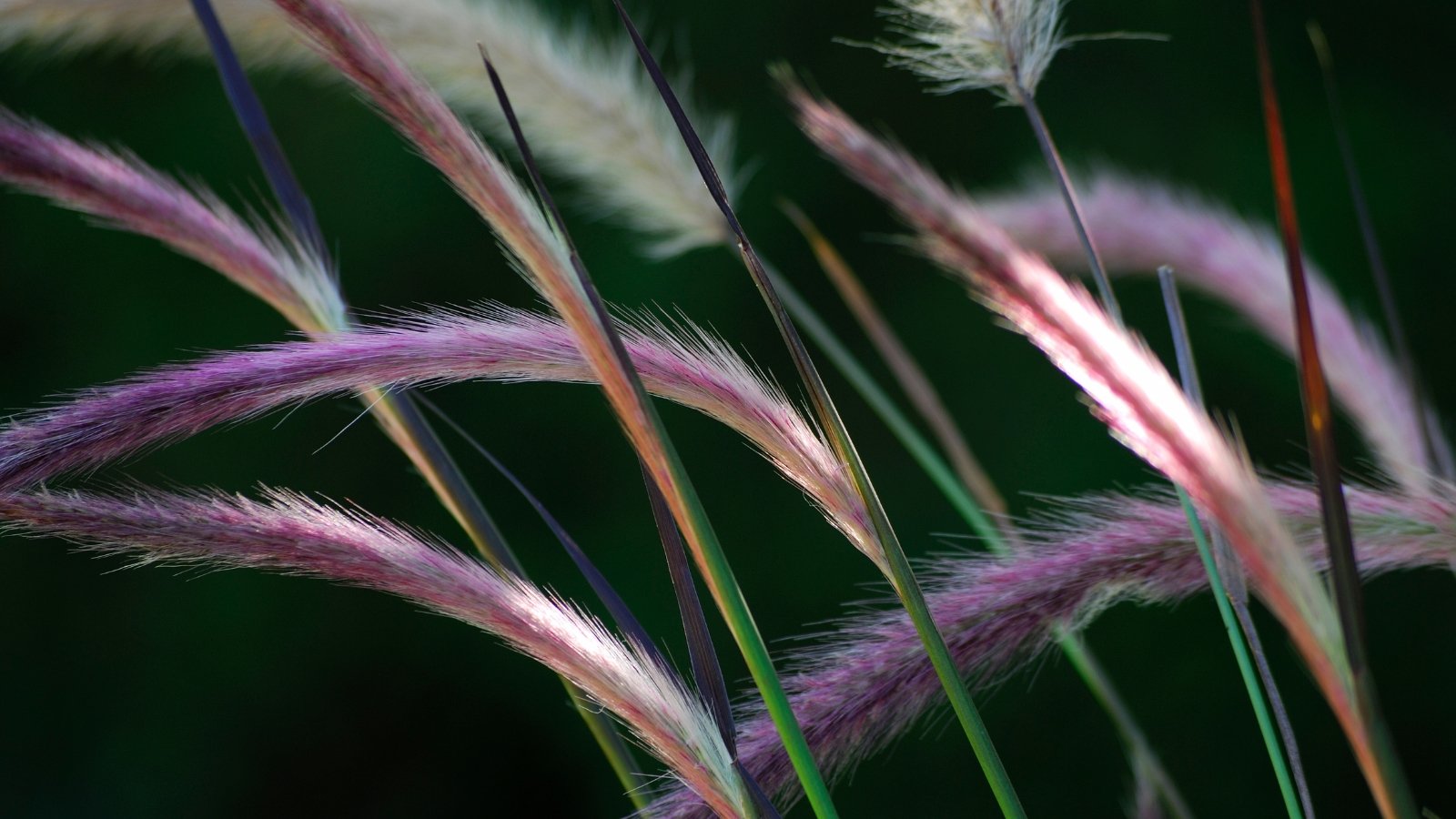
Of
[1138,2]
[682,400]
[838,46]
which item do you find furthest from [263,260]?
[1138,2]

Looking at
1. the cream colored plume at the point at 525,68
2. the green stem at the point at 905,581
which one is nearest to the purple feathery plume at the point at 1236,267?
the cream colored plume at the point at 525,68

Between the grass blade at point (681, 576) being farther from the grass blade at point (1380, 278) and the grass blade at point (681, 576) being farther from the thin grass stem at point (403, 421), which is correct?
the grass blade at point (1380, 278)

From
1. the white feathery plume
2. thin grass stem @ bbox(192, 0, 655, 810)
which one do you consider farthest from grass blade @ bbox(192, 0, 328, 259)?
the white feathery plume

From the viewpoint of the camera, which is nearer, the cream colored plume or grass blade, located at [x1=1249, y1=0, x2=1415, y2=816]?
grass blade, located at [x1=1249, y1=0, x2=1415, y2=816]

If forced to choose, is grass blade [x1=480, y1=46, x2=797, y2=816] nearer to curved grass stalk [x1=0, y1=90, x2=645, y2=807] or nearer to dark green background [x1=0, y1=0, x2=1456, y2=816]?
curved grass stalk [x1=0, y1=90, x2=645, y2=807]

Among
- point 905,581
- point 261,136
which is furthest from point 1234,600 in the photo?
point 261,136

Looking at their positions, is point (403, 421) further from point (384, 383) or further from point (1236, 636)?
point (1236, 636)
